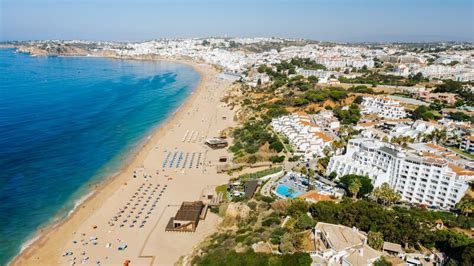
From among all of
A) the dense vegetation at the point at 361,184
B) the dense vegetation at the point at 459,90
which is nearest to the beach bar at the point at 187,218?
the dense vegetation at the point at 361,184

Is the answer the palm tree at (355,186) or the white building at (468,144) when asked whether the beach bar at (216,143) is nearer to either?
the palm tree at (355,186)

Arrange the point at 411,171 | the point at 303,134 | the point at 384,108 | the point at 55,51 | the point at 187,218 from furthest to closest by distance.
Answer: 1. the point at 55,51
2. the point at 384,108
3. the point at 303,134
4. the point at 411,171
5. the point at 187,218

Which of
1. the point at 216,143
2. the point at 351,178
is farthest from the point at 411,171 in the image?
the point at 216,143

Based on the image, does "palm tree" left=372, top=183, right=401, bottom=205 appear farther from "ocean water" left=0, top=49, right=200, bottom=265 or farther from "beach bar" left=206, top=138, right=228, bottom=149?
"ocean water" left=0, top=49, right=200, bottom=265

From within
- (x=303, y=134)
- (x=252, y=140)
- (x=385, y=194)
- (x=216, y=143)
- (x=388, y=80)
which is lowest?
(x=216, y=143)

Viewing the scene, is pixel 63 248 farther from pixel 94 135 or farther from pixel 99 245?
pixel 94 135

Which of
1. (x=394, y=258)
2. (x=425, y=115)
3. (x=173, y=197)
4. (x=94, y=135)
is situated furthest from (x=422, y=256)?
(x=94, y=135)

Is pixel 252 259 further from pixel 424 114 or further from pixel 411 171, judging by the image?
pixel 424 114
